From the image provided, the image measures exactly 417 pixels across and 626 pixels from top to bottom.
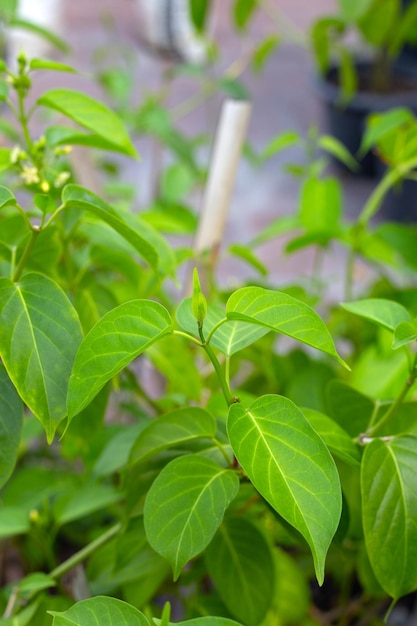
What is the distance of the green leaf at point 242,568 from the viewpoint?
50 cm

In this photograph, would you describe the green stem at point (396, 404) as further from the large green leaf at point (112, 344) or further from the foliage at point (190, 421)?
the large green leaf at point (112, 344)

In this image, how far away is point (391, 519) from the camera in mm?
409

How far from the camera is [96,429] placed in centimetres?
51

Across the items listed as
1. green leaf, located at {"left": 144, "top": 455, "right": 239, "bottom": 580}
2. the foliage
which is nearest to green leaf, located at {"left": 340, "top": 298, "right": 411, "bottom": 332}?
the foliage

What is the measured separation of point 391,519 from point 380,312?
0.11 meters

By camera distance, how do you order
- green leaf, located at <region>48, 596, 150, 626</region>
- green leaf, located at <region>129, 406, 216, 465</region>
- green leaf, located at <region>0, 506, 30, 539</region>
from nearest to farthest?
green leaf, located at <region>48, 596, 150, 626</region>, green leaf, located at <region>129, 406, 216, 465</region>, green leaf, located at <region>0, 506, 30, 539</region>

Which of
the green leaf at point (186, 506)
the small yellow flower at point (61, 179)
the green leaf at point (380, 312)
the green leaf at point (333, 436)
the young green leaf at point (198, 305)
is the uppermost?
the small yellow flower at point (61, 179)

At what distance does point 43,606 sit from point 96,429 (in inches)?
5.3

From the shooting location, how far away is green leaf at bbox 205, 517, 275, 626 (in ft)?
1.63

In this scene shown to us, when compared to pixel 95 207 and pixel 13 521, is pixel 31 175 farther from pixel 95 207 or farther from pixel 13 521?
pixel 13 521

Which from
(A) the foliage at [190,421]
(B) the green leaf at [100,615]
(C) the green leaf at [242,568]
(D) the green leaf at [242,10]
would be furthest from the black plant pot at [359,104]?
(B) the green leaf at [100,615]

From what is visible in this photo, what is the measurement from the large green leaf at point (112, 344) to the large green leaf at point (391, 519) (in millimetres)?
132

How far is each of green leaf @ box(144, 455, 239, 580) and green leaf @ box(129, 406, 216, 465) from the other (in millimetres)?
31

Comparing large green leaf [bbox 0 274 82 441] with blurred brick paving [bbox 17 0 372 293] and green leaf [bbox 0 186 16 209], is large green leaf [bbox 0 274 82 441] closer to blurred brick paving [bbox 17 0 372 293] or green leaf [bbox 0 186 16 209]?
green leaf [bbox 0 186 16 209]
